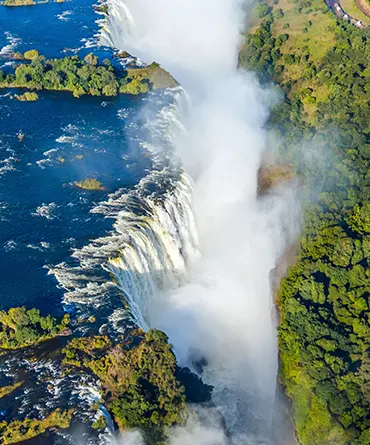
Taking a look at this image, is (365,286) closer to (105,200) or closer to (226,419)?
(226,419)

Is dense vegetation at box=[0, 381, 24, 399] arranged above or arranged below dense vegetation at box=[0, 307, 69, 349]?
below

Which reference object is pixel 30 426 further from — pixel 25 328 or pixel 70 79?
pixel 70 79

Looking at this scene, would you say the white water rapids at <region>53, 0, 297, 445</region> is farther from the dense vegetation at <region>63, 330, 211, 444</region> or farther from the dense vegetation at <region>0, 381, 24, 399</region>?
the dense vegetation at <region>0, 381, 24, 399</region>

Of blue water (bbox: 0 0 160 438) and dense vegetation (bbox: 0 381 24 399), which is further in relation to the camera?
blue water (bbox: 0 0 160 438)

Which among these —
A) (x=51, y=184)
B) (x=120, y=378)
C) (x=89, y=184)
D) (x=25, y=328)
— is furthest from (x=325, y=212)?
(x=25, y=328)

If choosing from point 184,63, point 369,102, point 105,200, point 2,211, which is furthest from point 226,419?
point 184,63

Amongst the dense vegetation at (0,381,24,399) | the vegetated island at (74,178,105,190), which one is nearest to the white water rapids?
the vegetated island at (74,178,105,190)

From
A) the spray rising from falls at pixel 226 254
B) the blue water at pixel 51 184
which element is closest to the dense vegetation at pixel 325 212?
the spray rising from falls at pixel 226 254

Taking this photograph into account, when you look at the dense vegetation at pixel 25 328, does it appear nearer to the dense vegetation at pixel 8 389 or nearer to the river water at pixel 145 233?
the river water at pixel 145 233
